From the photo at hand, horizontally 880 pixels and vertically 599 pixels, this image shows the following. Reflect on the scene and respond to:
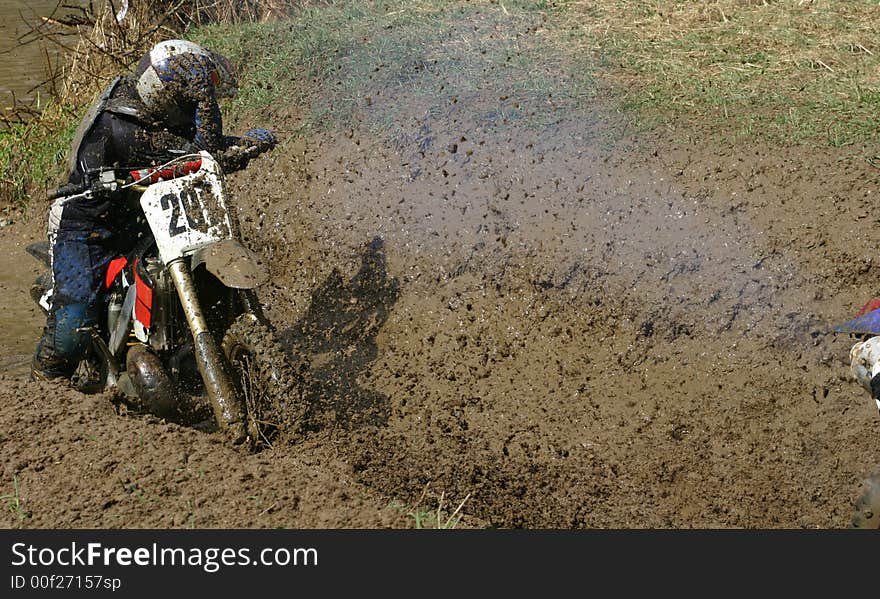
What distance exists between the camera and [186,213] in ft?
15.0

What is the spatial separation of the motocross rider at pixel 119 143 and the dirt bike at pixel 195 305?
0.32 feet

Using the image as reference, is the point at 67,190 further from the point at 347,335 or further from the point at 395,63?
the point at 395,63

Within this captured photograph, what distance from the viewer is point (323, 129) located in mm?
7812

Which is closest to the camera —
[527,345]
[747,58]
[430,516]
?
[430,516]

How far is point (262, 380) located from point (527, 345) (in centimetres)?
200

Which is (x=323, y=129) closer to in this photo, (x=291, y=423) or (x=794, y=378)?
(x=291, y=423)

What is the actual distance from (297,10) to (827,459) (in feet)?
23.9

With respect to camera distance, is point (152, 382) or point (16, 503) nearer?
point (16, 503)

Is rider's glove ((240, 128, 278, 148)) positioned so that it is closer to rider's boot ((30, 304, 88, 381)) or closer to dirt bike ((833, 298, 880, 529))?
rider's boot ((30, 304, 88, 381))

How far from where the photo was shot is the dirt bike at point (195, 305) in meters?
4.56

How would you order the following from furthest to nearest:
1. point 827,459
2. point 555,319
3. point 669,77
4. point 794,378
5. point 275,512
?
point 669,77 → point 555,319 → point 794,378 → point 827,459 → point 275,512

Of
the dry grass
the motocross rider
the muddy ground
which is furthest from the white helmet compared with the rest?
the dry grass

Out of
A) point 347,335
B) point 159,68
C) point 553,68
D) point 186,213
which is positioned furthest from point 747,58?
point 186,213

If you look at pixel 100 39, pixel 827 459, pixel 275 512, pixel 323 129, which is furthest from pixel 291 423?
pixel 100 39
